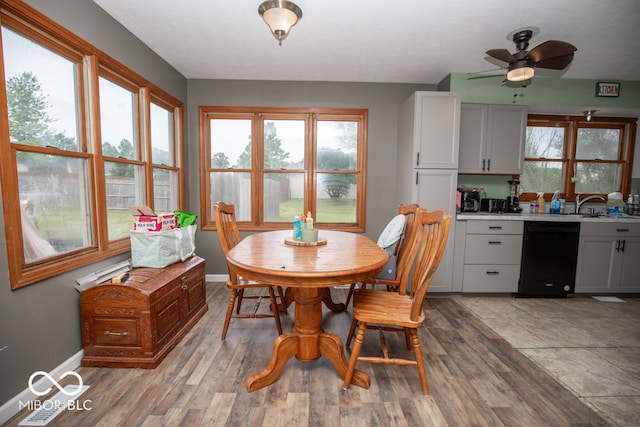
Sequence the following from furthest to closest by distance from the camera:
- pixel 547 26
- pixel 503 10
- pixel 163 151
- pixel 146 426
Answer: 1. pixel 163 151
2. pixel 547 26
3. pixel 503 10
4. pixel 146 426

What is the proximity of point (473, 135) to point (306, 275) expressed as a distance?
2995 millimetres

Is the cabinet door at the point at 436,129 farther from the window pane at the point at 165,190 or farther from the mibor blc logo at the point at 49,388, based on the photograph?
the mibor blc logo at the point at 49,388

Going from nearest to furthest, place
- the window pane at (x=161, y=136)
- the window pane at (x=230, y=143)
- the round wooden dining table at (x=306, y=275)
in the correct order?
1. the round wooden dining table at (x=306, y=275)
2. the window pane at (x=161, y=136)
3. the window pane at (x=230, y=143)

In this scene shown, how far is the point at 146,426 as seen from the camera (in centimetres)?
144

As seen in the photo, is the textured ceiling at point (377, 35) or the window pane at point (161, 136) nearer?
the textured ceiling at point (377, 35)

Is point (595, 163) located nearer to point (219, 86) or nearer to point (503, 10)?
point (503, 10)

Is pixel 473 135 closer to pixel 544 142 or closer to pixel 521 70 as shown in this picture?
pixel 521 70

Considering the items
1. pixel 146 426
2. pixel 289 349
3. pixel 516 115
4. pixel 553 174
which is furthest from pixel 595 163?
pixel 146 426

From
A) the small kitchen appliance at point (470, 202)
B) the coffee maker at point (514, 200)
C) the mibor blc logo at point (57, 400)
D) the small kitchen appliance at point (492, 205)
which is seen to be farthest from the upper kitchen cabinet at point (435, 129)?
the mibor blc logo at point (57, 400)

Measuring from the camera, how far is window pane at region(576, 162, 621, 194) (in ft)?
12.8

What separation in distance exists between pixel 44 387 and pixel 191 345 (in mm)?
825

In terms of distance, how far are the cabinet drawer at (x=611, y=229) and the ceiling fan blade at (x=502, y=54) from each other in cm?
217

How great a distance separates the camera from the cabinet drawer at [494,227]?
127 inches

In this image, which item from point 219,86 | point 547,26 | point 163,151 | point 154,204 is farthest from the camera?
point 219,86
